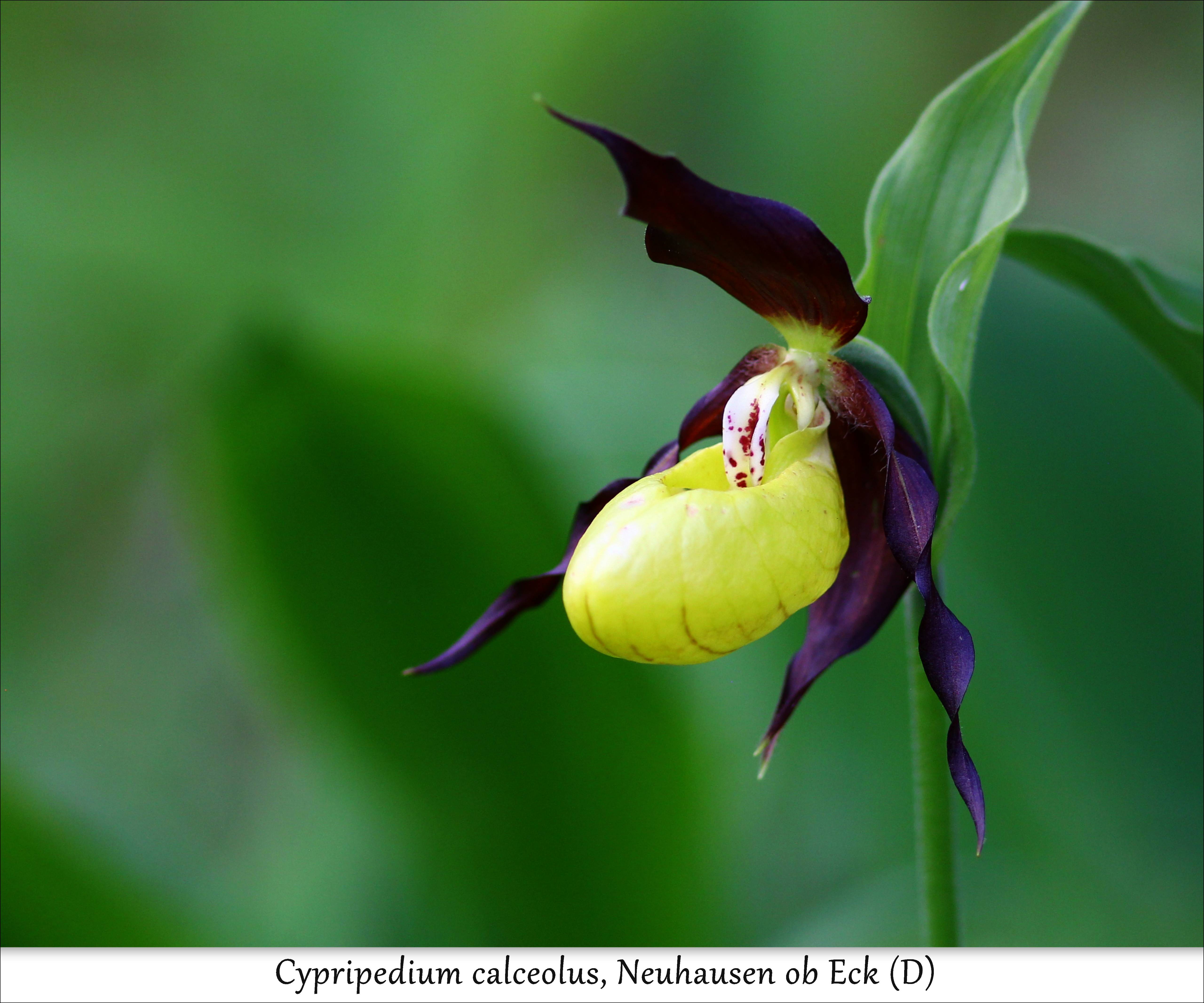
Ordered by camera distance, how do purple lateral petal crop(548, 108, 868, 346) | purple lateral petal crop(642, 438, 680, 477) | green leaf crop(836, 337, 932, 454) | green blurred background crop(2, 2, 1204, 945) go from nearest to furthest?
purple lateral petal crop(548, 108, 868, 346)
green leaf crop(836, 337, 932, 454)
purple lateral petal crop(642, 438, 680, 477)
green blurred background crop(2, 2, 1204, 945)

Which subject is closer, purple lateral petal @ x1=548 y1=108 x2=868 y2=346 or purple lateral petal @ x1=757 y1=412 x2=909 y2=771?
purple lateral petal @ x1=548 y1=108 x2=868 y2=346

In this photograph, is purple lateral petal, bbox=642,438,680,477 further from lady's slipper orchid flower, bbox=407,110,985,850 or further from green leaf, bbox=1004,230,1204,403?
green leaf, bbox=1004,230,1204,403

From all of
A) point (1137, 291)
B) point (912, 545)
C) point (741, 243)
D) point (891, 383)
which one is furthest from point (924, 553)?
point (1137, 291)

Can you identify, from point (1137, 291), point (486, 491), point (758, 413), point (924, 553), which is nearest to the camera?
point (924, 553)

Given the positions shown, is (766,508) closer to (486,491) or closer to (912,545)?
(912,545)

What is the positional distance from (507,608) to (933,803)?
410 millimetres

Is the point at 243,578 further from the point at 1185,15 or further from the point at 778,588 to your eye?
the point at 1185,15

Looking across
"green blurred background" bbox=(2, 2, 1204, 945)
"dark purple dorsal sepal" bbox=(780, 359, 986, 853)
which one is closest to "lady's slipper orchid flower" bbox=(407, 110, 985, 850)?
"dark purple dorsal sepal" bbox=(780, 359, 986, 853)

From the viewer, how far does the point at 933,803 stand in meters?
0.77

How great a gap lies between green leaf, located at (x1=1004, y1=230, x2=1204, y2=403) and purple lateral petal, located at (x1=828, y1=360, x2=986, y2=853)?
290mm

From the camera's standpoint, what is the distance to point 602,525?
0.64 m

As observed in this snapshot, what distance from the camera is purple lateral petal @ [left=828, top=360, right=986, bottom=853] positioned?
0.58 m

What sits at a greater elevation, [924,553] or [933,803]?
[924,553]

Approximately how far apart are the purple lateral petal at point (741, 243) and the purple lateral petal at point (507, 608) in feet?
0.61
